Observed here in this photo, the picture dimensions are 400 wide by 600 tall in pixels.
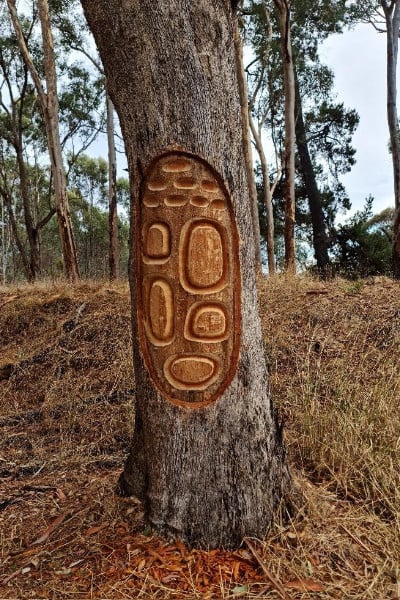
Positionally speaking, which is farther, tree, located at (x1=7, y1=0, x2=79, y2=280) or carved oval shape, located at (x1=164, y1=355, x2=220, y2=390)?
tree, located at (x1=7, y1=0, x2=79, y2=280)

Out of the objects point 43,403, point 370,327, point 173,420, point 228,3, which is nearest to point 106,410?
point 43,403

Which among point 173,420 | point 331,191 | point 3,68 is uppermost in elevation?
point 3,68

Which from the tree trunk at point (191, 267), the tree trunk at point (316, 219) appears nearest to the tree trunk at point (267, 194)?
the tree trunk at point (316, 219)

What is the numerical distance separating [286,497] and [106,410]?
6.48ft

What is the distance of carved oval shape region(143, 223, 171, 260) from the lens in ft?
5.91

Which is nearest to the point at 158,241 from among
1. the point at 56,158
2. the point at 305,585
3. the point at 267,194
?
the point at 305,585

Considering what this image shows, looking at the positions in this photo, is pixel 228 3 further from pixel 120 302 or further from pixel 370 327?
pixel 120 302

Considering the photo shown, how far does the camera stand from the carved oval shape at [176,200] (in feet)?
5.85

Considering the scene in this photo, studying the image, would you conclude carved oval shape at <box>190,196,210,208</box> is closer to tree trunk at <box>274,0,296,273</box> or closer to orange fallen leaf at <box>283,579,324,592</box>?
orange fallen leaf at <box>283,579,324,592</box>

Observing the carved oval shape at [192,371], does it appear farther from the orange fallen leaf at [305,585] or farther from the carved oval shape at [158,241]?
the orange fallen leaf at [305,585]

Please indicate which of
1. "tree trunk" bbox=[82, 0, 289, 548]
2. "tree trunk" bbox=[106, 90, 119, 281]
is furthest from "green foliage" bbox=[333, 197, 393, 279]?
"tree trunk" bbox=[82, 0, 289, 548]

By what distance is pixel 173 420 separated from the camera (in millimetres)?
1839

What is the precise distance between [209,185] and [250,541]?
54.3 inches

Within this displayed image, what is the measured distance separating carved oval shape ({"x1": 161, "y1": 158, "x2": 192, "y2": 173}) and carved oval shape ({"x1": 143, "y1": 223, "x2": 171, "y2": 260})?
0.66ft
